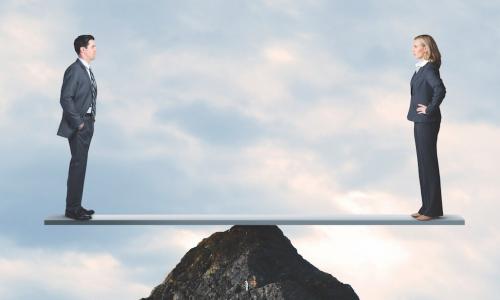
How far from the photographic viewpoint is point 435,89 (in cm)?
1115

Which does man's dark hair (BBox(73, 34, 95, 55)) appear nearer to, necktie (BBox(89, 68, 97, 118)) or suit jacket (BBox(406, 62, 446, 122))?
necktie (BBox(89, 68, 97, 118))

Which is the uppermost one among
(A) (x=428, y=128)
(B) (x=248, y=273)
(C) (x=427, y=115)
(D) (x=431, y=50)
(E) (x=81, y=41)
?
(D) (x=431, y=50)

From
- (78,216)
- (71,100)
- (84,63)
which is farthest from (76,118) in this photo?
(78,216)

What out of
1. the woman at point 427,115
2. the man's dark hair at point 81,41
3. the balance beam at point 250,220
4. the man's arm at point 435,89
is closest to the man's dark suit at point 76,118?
the man's dark hair at point 81,41

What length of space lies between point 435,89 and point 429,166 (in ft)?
2.68

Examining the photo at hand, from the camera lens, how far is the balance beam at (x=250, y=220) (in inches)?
442

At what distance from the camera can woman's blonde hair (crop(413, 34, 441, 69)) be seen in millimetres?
11312

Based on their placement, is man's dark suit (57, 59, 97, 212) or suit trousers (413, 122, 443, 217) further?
suit trousers (413, 122, 443, 217)

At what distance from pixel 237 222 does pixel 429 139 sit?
7.13 ft

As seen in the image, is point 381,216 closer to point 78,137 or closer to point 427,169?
point 427,169

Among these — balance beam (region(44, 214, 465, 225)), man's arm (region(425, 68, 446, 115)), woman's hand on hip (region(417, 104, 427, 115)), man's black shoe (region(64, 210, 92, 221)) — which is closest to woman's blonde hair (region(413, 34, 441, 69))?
man's arm (region(425, 68, 446, 115))

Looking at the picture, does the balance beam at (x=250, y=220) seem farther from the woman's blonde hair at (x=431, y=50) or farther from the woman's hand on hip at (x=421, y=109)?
the woman's blonde hair at (x=431, y=50)

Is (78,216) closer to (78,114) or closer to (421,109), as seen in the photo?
(78,114)

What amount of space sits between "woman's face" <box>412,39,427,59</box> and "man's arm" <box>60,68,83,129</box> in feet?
11.6
